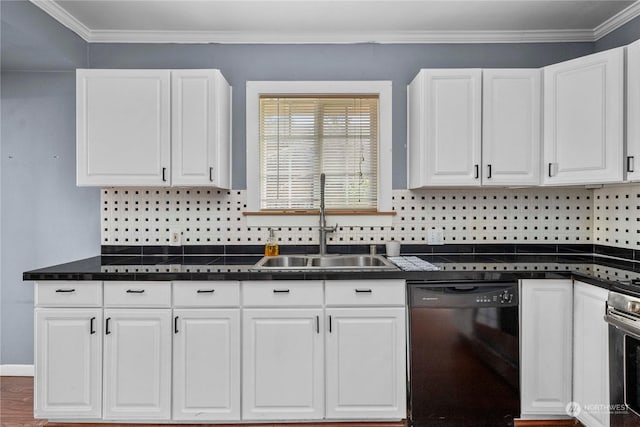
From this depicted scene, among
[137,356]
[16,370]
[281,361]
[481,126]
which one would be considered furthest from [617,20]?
[16,370]

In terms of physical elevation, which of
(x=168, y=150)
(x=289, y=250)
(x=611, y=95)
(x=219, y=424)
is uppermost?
(x=611, y=95)

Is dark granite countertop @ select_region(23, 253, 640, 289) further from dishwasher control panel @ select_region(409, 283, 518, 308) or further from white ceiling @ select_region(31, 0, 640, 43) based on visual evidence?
white ceiling @ select_region(31, 0, 640, 43)

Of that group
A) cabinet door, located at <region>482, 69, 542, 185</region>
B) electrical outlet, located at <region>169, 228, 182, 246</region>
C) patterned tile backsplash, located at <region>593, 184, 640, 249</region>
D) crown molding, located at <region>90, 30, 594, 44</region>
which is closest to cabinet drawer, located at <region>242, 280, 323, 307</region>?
electrical outlet, located at <region>169, 228, 182, 246</region>

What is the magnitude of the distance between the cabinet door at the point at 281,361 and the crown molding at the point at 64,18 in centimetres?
233

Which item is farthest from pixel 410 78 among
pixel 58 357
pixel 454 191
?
pixel 58 357

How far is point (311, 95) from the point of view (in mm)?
2791

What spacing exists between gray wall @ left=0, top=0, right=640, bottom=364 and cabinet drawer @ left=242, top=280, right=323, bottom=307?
97 centimetres

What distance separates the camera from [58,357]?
6.87 ft

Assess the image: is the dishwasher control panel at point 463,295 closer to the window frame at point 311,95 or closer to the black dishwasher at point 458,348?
the black dishwasher at point 458,348

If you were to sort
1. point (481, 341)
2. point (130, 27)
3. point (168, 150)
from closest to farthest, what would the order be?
point (481, 341)
point (168, 150)
point (130, 27)

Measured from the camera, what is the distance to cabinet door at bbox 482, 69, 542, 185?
2.41 m

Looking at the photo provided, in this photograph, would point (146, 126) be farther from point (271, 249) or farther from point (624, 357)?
point (624, 357)

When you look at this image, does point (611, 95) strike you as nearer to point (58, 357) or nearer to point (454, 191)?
point (454, 191)

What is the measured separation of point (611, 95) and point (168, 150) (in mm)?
2679
